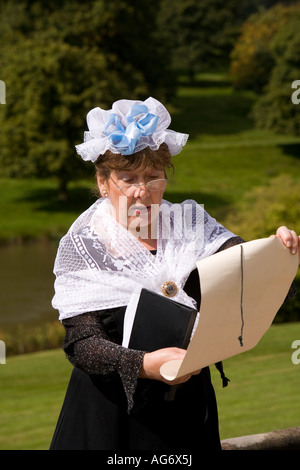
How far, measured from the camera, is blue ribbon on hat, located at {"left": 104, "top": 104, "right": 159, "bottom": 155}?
9.68ft

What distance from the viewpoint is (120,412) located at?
2973 mm

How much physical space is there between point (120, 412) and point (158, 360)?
1.40ft

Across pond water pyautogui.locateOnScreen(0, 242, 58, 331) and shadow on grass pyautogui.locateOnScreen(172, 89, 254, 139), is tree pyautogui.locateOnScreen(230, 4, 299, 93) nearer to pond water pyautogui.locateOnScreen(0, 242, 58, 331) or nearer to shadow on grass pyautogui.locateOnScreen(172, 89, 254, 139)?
shadow on grass pyautogui.locateOnScreen(172, 89, 254, 139)

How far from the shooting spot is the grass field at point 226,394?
8336 millimetres

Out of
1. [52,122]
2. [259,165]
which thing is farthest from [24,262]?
[259,165]

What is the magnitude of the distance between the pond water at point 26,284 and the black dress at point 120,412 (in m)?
16.2

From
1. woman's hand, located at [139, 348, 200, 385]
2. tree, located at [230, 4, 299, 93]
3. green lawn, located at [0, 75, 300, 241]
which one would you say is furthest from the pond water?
tree, located at [230, 4, 299, 93]

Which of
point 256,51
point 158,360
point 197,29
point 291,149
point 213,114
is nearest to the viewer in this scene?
point 158,360

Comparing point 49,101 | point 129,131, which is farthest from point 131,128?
point 49,101

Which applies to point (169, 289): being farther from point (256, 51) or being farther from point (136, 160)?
point (256, 51)

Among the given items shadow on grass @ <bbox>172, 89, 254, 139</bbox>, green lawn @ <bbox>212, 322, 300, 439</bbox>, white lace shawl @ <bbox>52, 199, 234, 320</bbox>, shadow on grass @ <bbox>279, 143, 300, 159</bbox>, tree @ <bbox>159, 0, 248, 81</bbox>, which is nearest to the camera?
white lace shawl @ <bbox>52, 199, 234, 320</bbox>

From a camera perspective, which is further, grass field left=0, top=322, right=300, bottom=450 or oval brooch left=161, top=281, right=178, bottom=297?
grass field left=0, top=322, right=300, bottom=450

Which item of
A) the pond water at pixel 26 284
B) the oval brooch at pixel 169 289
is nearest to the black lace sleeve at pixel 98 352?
the oval brooch at pixel 169 289

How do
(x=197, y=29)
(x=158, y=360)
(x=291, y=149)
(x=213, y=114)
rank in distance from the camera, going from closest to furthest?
(x=158, y=360), (x=291, y=149), (x=213, y=114), (x=197, y=29)
